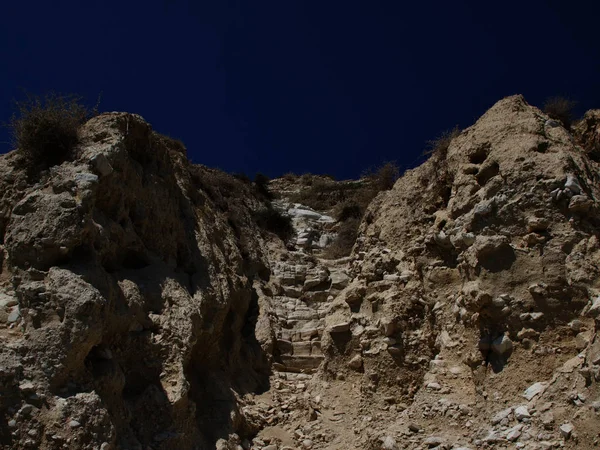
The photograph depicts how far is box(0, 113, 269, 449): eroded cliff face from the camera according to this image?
6.29 meters

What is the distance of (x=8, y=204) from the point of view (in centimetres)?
825

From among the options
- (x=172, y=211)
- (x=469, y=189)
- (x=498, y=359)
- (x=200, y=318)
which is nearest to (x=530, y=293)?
(x=498, y=359)

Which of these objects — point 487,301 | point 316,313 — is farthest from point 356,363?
point 487,301

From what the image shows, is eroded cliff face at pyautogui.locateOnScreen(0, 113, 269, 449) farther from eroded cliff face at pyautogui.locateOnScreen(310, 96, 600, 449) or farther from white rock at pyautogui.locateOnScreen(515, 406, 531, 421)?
white rock at pyautogui.locateOnScreen(515, 406, 531, 421)

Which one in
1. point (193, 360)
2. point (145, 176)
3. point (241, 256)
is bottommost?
point (193, 360)

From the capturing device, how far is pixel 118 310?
762cm

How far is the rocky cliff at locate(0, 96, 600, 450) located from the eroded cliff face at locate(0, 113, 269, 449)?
0.03 meters

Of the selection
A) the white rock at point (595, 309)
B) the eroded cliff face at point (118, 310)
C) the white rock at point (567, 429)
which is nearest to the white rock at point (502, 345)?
the white rock at point (595, 309)

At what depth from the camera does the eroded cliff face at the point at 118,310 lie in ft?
20.6

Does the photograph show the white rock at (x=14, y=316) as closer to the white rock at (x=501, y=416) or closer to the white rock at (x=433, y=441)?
the white rock at (x=433, y=441)

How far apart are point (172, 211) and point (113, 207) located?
1.63 meters

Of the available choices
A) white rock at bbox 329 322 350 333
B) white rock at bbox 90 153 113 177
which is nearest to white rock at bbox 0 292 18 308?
white rock at bbox 90 153 113 177

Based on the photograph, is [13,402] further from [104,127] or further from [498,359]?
[498,359]

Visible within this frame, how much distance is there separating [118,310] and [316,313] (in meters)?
5.27
